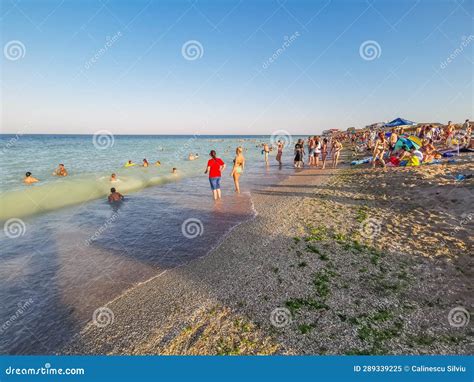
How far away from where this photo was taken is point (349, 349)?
3.60m

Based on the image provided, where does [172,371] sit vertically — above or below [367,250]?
below

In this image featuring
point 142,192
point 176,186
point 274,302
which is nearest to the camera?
point 274,302

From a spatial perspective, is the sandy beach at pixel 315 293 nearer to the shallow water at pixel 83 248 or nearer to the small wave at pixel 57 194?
the shallow water at pixel 83 248

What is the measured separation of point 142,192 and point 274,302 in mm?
12767

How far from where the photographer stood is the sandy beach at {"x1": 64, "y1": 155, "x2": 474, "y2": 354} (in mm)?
3773

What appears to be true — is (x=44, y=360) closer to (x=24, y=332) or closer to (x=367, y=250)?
(x=24, y=332)

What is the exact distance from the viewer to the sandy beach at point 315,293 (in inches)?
149

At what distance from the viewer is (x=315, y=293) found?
4.84 m

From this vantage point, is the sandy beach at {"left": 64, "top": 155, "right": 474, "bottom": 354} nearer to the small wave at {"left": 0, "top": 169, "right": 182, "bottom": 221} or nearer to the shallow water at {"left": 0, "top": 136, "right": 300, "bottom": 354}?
the shallow water at {"left": 0, "top": 136, "right": 300, "bottom": 354}

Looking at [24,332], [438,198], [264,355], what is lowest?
[24,332]

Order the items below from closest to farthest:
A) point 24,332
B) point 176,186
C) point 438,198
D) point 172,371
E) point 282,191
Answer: point 172,371
point 24,332
point 438,198
point 282,191
point 176,186

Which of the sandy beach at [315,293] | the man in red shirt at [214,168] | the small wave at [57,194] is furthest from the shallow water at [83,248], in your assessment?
the man in red shirt at [214,168]

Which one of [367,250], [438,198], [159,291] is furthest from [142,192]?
[438,198]

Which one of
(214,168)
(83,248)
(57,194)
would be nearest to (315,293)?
(83,248)
